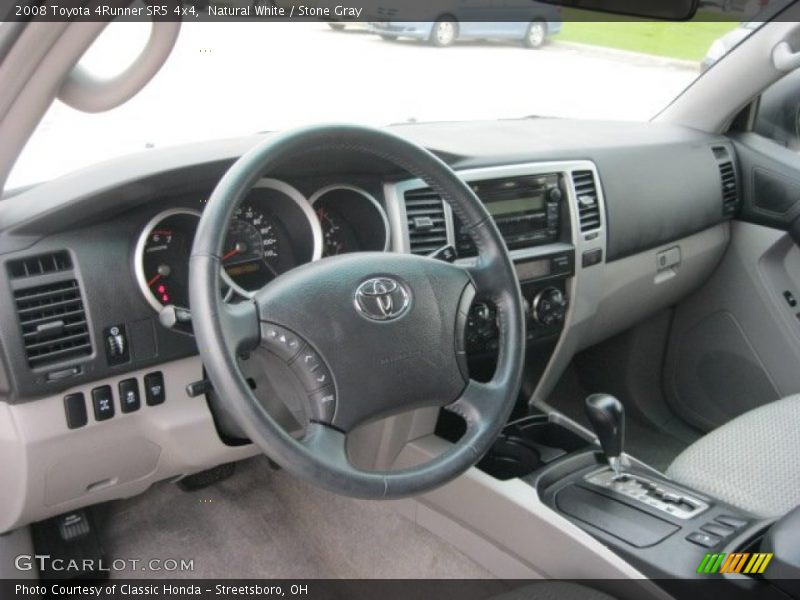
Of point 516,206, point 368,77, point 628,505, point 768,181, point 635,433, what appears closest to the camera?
point 628,505

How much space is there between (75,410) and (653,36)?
1942 millimetres

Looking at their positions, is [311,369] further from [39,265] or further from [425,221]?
[425,221]

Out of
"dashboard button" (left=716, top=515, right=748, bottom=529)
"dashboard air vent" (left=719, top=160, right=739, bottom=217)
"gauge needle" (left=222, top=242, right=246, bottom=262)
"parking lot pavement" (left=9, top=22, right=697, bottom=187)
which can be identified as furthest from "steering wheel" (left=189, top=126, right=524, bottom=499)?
"dashboard air vent" (left=719, top=160, right=739, bottom=217)

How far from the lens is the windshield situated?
1696 millimetres

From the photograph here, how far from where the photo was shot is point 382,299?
1.33m

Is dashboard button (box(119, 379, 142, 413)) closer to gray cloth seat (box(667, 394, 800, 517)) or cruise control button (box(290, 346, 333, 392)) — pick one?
cruise control button (box(290, 346, 333, 392))

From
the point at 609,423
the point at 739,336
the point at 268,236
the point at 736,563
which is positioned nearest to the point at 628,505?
the point at 609,423

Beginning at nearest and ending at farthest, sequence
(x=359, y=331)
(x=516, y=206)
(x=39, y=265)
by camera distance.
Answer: (x=359, y=331) → (x=39, y=265) → (x=516, y=206)

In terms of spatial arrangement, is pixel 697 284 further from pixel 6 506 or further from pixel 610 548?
pixel 6 506

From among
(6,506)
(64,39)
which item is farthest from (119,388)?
(64,39)

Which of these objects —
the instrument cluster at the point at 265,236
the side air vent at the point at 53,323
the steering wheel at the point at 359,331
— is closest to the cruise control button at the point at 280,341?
the steering wheel at the point at 359,331

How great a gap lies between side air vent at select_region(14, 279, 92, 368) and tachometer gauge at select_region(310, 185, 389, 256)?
559mm

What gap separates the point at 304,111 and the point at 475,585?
55.3 inches

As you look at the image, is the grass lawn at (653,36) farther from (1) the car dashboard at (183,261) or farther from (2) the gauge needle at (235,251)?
(2) the gauge needle at (235,251)
